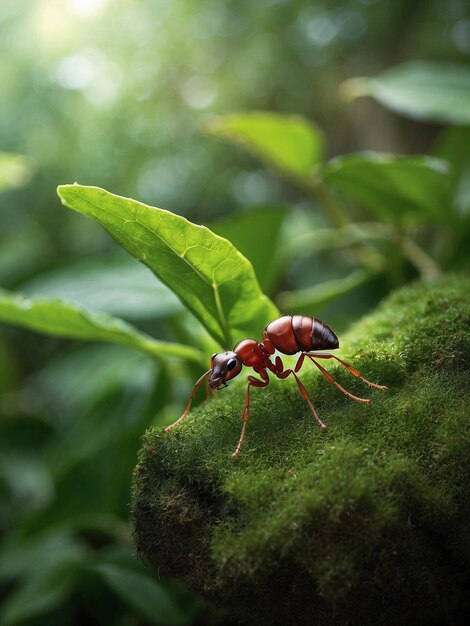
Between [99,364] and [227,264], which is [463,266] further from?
[99,364]

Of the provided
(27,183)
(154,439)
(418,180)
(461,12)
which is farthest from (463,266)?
(27,183)

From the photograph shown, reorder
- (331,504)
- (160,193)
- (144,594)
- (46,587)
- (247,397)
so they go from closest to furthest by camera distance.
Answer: (331,504) → (247,397) → (144,594) → (46,587) → (160,193)

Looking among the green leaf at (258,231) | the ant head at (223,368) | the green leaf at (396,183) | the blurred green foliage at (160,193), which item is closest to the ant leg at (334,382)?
the ant head at (223,368)

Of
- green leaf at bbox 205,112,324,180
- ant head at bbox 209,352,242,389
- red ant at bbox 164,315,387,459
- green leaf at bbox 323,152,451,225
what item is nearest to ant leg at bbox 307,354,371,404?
red ant at bbox 164,315,387,459

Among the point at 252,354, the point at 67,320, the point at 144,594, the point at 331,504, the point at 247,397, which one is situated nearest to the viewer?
the point at 331,504

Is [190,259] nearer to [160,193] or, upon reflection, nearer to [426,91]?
[426,91]

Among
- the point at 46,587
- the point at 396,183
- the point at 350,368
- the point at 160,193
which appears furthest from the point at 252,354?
the point at 160,193

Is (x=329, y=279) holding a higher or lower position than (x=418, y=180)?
lower

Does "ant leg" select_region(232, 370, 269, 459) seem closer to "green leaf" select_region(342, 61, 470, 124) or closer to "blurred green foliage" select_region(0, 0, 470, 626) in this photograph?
"blurred green foliage" select_region(0, 0, 470, 626)
